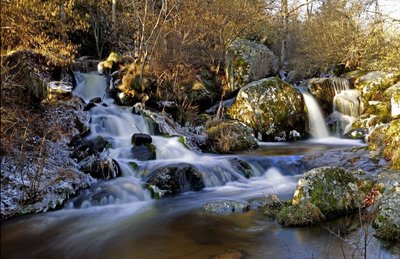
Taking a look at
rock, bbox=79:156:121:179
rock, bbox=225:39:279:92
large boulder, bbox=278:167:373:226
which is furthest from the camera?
rock, bbox=225:39:279:92

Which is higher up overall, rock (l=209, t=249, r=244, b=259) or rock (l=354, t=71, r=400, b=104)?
rock (l=354, t=71, r=400, b=104)

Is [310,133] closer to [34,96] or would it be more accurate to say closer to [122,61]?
[122,61]

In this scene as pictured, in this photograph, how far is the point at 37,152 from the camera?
8203 millimetres

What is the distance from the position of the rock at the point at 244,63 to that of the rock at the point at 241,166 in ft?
24.7

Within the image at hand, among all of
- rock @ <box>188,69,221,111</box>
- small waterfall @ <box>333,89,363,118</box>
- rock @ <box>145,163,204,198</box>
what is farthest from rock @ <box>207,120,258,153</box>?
small waterfall @ <box>333,89,363,118</box>

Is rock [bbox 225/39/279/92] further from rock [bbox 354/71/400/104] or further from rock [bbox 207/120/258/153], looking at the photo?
rock [bbox 354/71/400/104]

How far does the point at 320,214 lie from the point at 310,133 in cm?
969

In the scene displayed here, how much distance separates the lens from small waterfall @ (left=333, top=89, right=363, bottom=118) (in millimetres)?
15773

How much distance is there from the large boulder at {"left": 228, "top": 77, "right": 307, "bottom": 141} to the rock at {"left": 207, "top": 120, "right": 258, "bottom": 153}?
4.32ft

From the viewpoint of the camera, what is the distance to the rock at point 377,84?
15594 mm

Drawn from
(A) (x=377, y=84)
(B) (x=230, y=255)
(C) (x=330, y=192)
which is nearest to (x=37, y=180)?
(B) (x=230, y=255)

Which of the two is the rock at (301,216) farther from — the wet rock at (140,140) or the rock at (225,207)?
the wet rock at (140,140)

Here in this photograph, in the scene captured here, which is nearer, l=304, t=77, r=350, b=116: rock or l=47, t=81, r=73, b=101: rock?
l=47, t=81, r=73, b=101: rock

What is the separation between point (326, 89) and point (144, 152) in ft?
32.4
